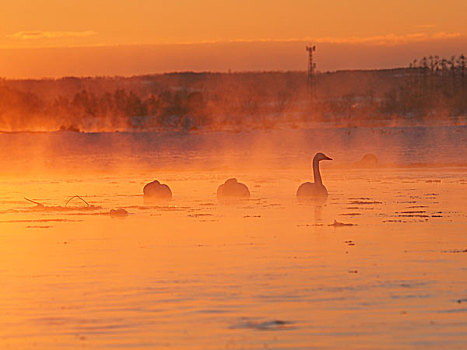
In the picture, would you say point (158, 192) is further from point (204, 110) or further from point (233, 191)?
point (204, 110)

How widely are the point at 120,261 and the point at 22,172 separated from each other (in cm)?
1615

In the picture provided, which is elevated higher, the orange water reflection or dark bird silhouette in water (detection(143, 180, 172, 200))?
dark bird silhouette in water (detection(143, 180, 172, 200))

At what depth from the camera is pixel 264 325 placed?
831 centimetres

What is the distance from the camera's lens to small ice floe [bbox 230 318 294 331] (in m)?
8.21

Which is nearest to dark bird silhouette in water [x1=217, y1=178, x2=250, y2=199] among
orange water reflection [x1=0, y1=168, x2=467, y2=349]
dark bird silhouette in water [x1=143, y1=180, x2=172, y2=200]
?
orange water reflection [x1=0, y1=168, x2=467, y2=349]

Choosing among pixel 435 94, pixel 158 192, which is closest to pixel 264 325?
pixel 158 192

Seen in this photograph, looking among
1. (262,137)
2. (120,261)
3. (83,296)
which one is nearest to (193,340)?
(83,296)

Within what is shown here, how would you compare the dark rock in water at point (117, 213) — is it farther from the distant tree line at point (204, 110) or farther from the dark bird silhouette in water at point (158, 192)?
the distant tree line at point (204, 110)

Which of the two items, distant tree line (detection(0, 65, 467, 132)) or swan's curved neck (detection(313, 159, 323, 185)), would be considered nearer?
swan's curved neck (detection(313, 159, 323, 185))

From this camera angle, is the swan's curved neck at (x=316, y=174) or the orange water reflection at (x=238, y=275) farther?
the swan's curved neck at (x=316, y=174)

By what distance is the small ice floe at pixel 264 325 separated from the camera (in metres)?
8.21

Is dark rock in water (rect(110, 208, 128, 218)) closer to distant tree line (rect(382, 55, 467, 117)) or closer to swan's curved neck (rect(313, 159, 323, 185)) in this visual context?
swan's curved neck (rect(313, 159, 323, 185))

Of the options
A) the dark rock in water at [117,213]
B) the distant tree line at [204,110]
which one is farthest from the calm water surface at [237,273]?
the distant tree line at [204,110]

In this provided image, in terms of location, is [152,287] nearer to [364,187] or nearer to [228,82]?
[364,187]
